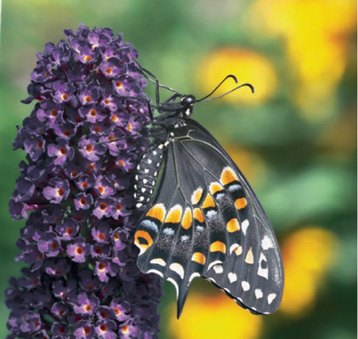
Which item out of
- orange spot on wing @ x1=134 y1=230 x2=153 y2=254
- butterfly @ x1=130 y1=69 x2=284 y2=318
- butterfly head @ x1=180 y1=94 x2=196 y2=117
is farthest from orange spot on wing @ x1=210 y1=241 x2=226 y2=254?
butterfly head @ x1=180 y1=94 x2=196 y2=117

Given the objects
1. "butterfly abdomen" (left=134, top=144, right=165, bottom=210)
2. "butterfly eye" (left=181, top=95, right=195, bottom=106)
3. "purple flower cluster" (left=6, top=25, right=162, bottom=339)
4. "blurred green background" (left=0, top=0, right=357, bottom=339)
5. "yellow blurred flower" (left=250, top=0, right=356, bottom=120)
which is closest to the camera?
"purple flower cluster" (left=6, top=25, right=162, bottom=339)

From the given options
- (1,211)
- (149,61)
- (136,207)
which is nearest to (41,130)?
(136,207)

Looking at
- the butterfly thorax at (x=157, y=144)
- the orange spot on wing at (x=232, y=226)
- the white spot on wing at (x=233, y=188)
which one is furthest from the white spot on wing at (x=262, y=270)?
the butterfly thorax at (x=157, y=144)

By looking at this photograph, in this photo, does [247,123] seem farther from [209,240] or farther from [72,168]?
[72,168]

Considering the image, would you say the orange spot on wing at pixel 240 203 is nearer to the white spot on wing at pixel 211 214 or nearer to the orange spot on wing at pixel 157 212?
the white spot on wing at pixel 211 214

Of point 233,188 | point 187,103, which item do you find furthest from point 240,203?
point 187,103

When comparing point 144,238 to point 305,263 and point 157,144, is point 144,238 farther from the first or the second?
point 305,263

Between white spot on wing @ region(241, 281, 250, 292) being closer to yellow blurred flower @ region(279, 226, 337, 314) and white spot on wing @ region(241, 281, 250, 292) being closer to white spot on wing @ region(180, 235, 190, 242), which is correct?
white spot on wing @ region(180, 235, 190, 242)
